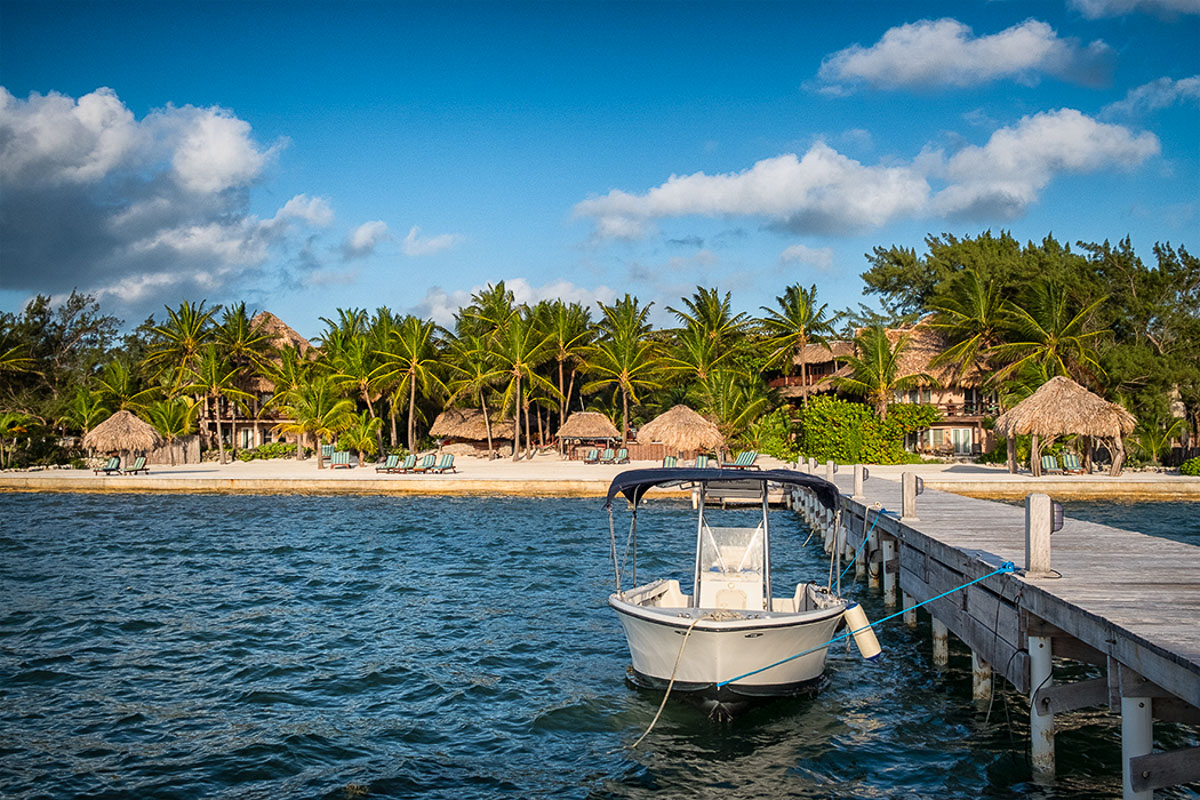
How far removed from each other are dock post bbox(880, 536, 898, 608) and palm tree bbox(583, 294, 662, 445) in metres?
31.2

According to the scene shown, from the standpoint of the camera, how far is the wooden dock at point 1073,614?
19.4ft

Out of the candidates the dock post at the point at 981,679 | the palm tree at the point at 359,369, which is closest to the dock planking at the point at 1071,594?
the dock post at the point at 981,679

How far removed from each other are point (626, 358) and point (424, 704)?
37706 millimetres

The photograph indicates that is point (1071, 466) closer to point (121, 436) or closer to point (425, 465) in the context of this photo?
point (425, 465)

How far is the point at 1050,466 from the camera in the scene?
34906 mm

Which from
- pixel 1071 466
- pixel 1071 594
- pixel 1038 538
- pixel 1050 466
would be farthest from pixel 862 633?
pixel 1050 466

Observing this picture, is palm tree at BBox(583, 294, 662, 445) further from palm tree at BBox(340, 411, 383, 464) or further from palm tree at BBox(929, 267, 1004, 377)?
palm tree at BBox(929, 267, 1004, 377)

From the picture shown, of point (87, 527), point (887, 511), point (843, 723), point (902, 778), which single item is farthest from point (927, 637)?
point (87, 527)

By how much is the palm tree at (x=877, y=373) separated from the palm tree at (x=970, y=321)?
2.21 meters

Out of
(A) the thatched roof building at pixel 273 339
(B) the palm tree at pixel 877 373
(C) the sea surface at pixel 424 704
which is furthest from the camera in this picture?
(A) the thatched roof building at pixel 273 339

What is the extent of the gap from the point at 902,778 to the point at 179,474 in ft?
121

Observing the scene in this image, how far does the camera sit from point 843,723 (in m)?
9.89

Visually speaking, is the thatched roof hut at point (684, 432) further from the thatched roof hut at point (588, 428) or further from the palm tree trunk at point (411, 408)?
the palm tree trunk at point (411, 408)

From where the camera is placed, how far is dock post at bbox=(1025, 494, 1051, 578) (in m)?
7.93
